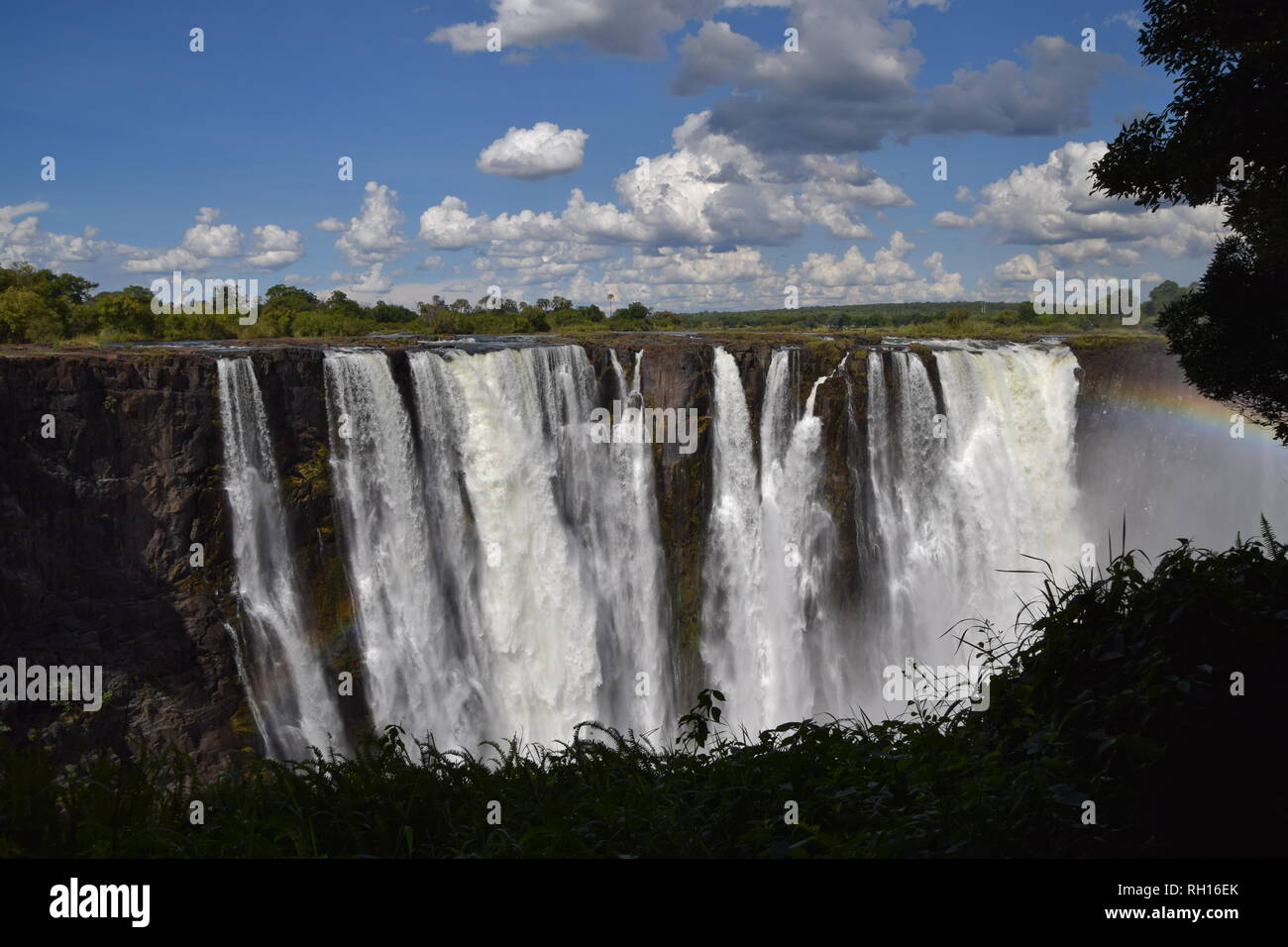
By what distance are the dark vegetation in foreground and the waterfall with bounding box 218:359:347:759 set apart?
18504 millimetres

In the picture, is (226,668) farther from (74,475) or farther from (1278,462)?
(1278,462)

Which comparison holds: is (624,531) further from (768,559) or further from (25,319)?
(25,319)

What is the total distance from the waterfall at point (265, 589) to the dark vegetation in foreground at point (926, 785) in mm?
18504

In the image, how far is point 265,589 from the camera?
22.5 meters

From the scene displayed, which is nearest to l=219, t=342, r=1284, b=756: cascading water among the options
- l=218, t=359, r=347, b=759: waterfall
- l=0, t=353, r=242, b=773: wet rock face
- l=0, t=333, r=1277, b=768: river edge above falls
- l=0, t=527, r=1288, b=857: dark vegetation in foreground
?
l=218, t=359, r=347, b=759: waterfall

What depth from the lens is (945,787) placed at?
4.49 m

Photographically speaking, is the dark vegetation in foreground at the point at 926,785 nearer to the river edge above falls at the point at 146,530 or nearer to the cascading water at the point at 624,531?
the river edge above falls at the point at 146,530

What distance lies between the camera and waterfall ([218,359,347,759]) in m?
21.9

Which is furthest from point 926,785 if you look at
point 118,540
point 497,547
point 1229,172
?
point 497,547

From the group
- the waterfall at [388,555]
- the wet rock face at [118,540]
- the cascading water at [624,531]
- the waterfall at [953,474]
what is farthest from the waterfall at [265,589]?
the waterfall at [953,474]

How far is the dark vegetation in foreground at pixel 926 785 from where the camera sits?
3752 millimetres

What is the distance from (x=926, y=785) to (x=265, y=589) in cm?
2124

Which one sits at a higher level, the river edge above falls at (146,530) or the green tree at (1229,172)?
the green tree at (1229,172)
